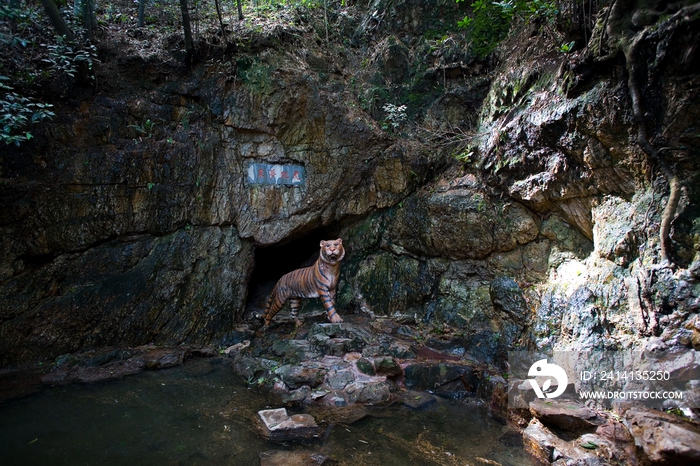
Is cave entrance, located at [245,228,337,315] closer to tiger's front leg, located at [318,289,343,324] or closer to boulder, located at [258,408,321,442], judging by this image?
tiger's front leg, located at [318,289,343,324]

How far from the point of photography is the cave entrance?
978 centimetres

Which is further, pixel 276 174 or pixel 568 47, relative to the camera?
pixel 276 174

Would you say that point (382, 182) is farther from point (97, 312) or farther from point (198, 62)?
point (97, 312)

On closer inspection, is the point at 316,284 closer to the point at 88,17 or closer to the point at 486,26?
the point at 486,26

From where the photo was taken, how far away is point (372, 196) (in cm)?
861

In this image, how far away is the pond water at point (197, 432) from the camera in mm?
3811

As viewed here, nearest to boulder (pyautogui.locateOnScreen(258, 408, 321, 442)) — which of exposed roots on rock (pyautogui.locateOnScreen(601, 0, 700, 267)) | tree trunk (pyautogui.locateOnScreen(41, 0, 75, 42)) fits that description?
exposed roots on rock (pyautogui.locateOnScreen(601, 0, 700, 267))

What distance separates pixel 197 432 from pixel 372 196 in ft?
19.0

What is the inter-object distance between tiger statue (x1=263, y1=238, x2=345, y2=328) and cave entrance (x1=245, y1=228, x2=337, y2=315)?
5.10ft

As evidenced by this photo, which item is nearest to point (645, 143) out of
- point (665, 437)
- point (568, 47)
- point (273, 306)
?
point (568, 47)

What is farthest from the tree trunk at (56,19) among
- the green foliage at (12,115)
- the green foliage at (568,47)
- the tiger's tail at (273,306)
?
the green foliage at (568,47)

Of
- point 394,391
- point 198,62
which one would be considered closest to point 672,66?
point 394,391

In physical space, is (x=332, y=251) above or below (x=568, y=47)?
below

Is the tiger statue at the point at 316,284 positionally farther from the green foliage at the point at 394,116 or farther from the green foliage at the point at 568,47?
the green foliage at the point at 568,47
